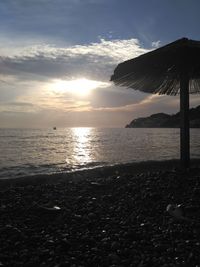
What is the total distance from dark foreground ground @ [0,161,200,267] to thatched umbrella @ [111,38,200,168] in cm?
161

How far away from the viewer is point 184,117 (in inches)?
414

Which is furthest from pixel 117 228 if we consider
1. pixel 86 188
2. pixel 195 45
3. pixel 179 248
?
pixel 195 45

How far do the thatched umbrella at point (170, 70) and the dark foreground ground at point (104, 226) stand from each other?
5.27 feet

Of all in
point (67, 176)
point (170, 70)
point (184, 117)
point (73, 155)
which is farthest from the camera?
point (73, 155)

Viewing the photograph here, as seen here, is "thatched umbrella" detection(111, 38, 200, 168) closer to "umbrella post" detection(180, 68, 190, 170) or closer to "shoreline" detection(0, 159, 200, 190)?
"umbrella post" detection(180, 68, 190, 170)

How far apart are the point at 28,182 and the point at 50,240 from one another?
822 cm

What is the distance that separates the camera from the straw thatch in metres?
9.61

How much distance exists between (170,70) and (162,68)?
1.43 feet

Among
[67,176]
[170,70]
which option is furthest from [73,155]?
[170,70]

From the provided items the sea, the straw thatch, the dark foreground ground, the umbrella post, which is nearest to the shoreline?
the umbrella post

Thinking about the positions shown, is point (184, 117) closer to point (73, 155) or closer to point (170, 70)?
point (170, 70)

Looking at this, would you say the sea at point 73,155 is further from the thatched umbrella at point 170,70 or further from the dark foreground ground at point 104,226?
the dark foreground ground at point 104,226

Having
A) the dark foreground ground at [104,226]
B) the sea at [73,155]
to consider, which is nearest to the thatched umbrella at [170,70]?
the dark foreground ground at [104,226]

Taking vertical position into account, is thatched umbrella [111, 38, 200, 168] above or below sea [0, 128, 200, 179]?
above
